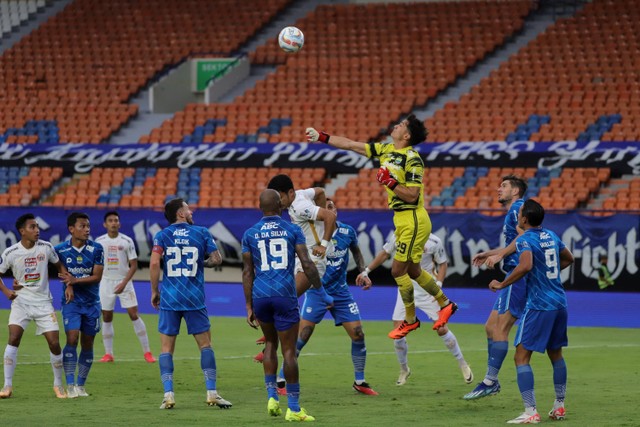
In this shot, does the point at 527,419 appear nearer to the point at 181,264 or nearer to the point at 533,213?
the point at 533,213

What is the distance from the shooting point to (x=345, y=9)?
40.0 m

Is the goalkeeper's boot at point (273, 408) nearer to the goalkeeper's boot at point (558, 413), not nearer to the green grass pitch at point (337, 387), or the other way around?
the green grass pitch at point (337, 387)

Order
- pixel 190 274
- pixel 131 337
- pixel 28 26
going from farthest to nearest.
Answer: pixel 28 26 → pixel 131 337 → pixel 190 274

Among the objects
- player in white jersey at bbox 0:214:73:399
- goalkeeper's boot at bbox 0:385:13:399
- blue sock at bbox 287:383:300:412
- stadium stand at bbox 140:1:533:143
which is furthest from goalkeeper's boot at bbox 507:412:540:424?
stadium stand at bbox 140:1:533:143

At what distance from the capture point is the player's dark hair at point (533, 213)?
439 inches

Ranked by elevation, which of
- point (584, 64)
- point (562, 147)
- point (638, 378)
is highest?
point (584, 64)

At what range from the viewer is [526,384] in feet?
36.5

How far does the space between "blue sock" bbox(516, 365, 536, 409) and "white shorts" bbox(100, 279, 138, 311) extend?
26.6 feet

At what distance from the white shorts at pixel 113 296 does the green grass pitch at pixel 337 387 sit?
2.56 feet

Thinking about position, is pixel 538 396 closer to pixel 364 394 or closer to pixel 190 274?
pixel 364 394

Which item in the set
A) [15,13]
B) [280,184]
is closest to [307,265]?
[280,184]

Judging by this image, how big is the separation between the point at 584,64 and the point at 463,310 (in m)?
12.7

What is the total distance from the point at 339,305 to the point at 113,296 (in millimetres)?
5536

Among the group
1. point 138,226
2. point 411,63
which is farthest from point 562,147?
point 138,226
